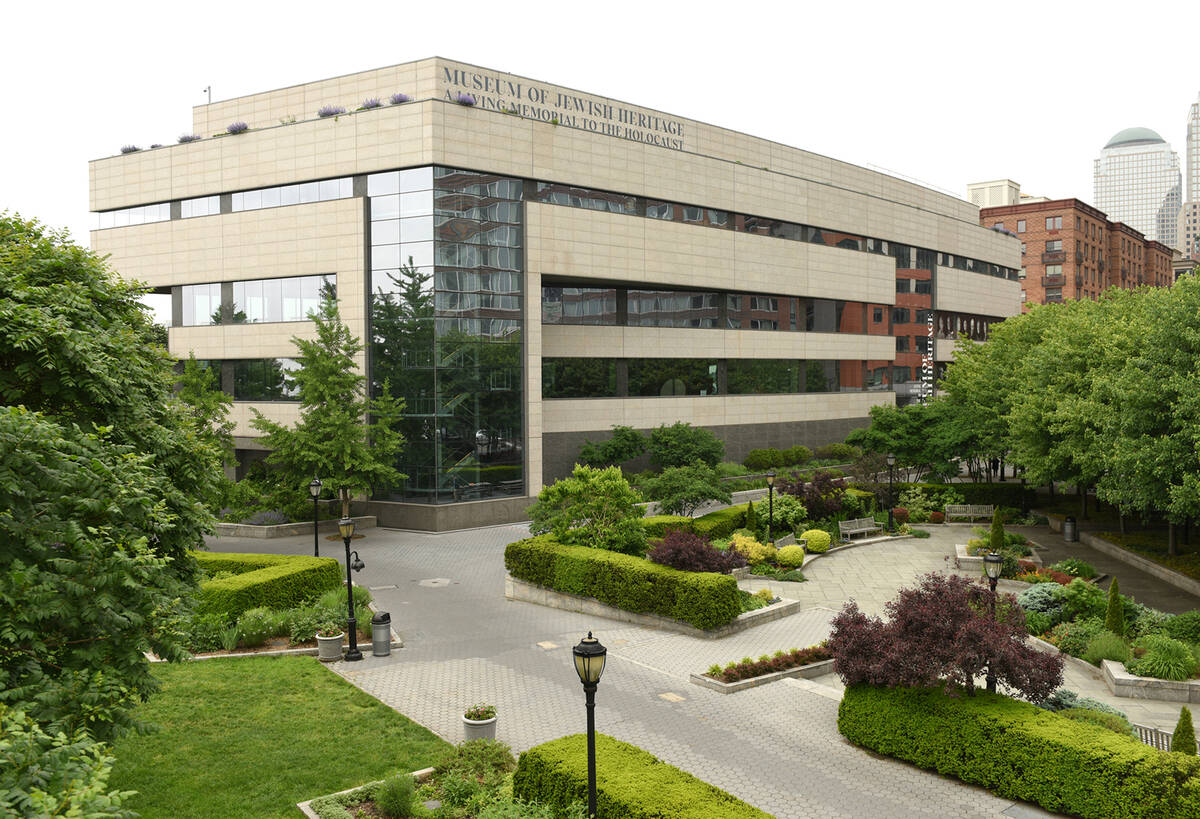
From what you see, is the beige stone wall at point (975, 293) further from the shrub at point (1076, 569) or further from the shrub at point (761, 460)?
the shrub at point (1076, 569)

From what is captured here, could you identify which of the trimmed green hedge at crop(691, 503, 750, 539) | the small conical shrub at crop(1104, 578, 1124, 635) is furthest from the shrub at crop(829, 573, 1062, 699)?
the trimmed green hedge at crop(691, 503, 750, 539)

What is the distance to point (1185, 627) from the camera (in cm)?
1889

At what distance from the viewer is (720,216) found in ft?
151

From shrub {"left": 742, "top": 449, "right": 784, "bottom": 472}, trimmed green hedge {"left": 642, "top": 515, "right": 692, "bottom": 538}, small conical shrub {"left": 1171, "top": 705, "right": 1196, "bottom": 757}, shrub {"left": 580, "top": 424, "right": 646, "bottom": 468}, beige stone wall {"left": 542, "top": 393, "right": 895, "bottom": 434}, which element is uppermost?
beige stone wall {"left": 542, "top": 393, "right": 895, "bottom": 434}

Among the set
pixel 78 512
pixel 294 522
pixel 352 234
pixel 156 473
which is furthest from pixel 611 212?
pixel 78 512

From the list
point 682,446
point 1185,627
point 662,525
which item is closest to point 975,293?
point 682,446

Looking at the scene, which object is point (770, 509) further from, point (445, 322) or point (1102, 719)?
point (1102, 719)

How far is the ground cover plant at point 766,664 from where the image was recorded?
56.1 ft

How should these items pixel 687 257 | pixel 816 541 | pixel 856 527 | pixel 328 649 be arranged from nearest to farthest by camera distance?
pixel 328 649 → pixel 816 541 → pixel 856 527 → pixel 687 257

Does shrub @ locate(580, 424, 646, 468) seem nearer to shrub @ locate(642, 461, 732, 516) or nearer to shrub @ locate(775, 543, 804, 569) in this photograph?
shrub @ locate(642, 461, 732, 516)

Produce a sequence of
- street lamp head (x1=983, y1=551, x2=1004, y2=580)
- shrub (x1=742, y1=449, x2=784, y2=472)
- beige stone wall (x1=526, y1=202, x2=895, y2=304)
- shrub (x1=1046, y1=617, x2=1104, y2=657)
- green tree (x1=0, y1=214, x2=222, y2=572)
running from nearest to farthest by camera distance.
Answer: green tree (x1=0, y1=214, x2=222, y2=572) → street lamp head (x1=983, y1=551, x2=1004, y2=580) → shrub (x1=1046, y1=617, x2=1104, y2=657) → beige stone wall (x1=526, y1=202, x2=895, y2=304) → shrub (x1=742, y1=449, x2=784, y2=472)

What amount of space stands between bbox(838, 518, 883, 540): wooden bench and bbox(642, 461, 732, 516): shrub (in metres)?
4.97

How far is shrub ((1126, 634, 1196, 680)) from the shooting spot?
16.8m

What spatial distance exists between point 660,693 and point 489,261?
934 inches
